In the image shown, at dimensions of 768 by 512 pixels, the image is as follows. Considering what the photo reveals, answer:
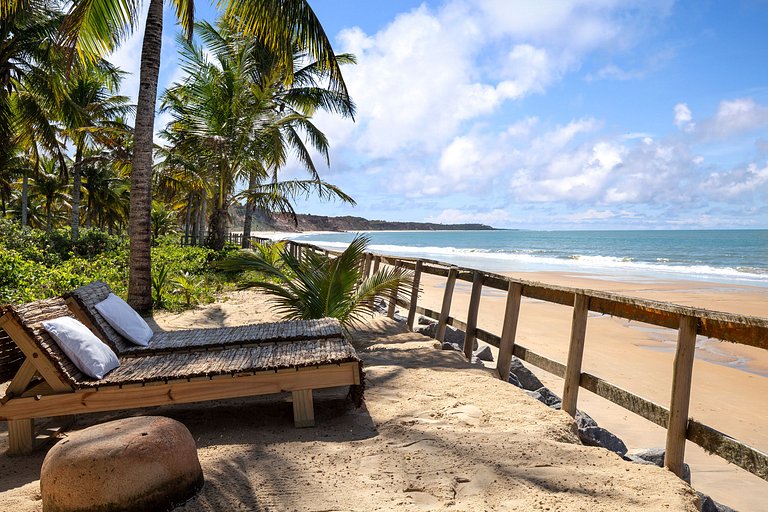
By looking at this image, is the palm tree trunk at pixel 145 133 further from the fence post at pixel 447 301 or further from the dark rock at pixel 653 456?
the dark rock at pixel 653 456

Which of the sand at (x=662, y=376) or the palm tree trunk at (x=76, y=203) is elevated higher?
the palm tree trunk at (x=76, y=203)

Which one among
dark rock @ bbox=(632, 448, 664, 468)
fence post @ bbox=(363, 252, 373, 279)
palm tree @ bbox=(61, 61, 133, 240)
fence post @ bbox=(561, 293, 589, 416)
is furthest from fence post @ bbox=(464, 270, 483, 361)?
palm tree @ bbox=(61, 61, 133, 240)

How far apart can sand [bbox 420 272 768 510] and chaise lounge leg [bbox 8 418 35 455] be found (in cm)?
417

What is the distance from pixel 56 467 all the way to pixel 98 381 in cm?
118

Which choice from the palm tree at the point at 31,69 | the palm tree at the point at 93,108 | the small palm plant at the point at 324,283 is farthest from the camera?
the palm tree at the point at 93,108

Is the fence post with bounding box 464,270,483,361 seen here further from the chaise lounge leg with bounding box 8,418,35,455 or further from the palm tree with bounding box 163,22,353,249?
the palm tree with bounding box 163,22,353,249

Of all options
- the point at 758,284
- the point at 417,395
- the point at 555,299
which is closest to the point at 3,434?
the point at 417,395

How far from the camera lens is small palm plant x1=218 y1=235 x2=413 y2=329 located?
5.82 m

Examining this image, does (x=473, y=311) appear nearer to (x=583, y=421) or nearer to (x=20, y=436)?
(x=583, y=421)

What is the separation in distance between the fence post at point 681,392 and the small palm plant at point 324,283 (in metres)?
3.51

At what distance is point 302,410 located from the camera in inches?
138

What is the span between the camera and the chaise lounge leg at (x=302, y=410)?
3.50 m

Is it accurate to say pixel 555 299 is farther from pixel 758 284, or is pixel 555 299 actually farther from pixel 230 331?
pixel 758 284

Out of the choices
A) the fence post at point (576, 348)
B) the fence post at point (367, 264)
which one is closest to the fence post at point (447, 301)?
the fence post at point (576, 348)
